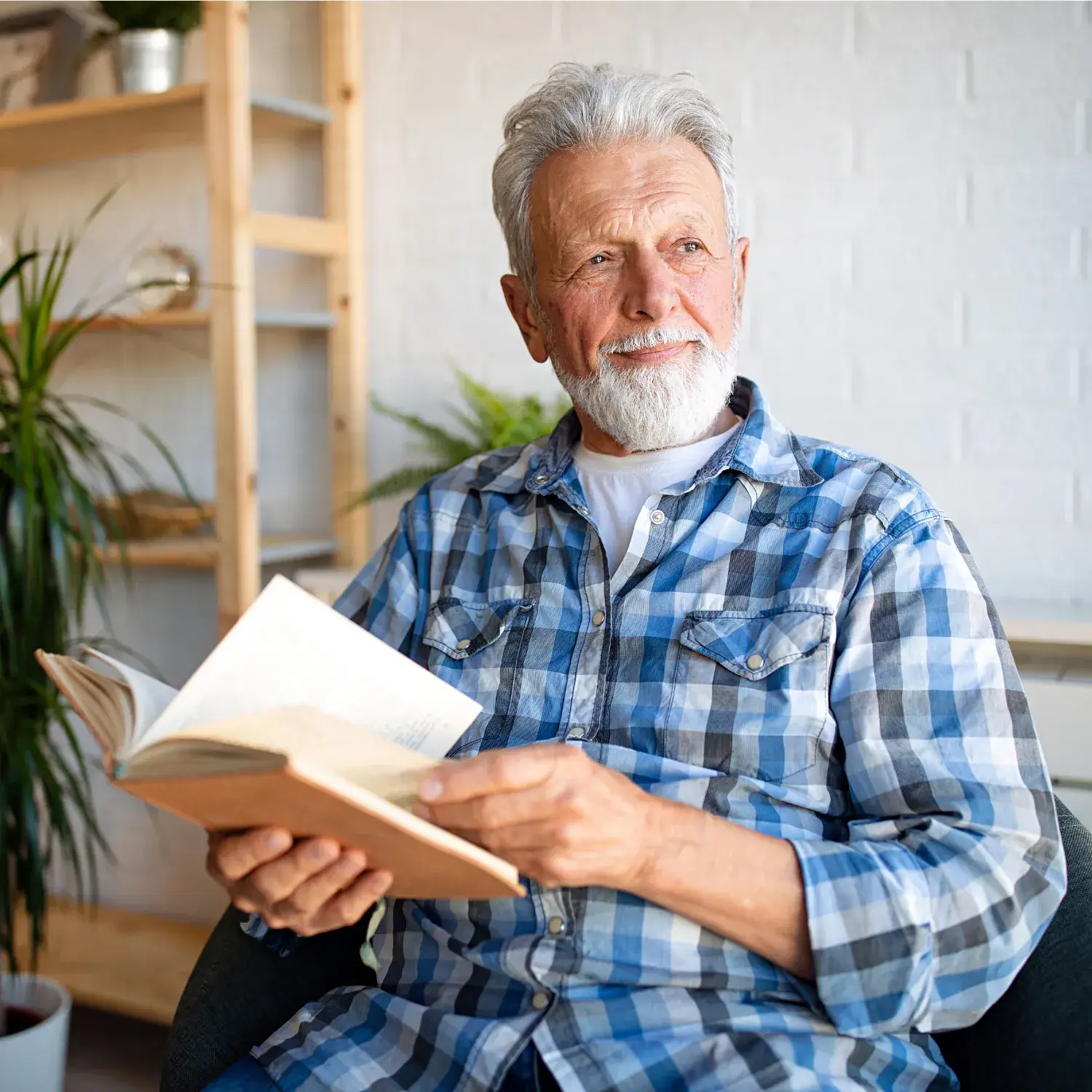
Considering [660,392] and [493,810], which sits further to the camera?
[660,392]

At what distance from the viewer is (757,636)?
1.22m

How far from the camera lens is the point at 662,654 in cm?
126

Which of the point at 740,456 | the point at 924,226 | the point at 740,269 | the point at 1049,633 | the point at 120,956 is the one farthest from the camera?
the point at 120,956

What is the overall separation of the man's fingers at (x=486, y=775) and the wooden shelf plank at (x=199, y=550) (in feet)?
5.12

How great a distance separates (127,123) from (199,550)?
34.8 inches

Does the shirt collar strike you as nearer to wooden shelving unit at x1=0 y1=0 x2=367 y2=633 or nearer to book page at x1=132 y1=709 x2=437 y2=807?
book page at x1=132 y1=709 x2=437 y2=807

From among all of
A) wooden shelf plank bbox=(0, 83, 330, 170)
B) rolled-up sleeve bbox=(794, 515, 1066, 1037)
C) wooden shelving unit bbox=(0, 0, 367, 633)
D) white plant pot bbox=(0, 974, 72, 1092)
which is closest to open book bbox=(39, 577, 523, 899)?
rolled-up sleeve bbox=(794, 515, 1066, 1037)

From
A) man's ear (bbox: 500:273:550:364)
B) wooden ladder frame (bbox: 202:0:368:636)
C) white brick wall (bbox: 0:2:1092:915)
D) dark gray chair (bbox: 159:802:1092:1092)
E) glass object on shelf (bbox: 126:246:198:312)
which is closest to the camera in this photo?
dark gray chair (bbox: 159:802:1092:1092)

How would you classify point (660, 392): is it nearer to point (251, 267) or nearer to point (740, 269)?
point (740, 269)

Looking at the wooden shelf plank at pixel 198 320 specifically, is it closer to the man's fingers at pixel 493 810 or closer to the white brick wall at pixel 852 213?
the white brick wall at pixel 852 213

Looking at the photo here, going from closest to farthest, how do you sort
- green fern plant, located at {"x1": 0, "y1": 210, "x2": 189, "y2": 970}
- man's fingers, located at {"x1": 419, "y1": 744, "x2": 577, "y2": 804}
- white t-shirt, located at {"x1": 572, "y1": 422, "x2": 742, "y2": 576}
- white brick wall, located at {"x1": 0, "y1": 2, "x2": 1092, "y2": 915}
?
man's fingers, located at {"x1": 419, "y1": 744, "x2": 577, "y2": 804} → white t-shirt, located at {"x1": 572, "y1": 422, "x2": 742, "y2": 576} → green fern plant, located at {"x1": 0, "y1": 210, "x2": 189, "y2": 970} → white brick wall, located at {"x1": 0, "y1": 2, "x2": 1092, "y2": 915}

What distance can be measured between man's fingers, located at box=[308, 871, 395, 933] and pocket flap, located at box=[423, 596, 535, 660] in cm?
43

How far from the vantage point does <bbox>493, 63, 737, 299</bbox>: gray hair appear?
1425 millimetres

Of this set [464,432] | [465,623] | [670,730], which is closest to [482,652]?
[465,623]
